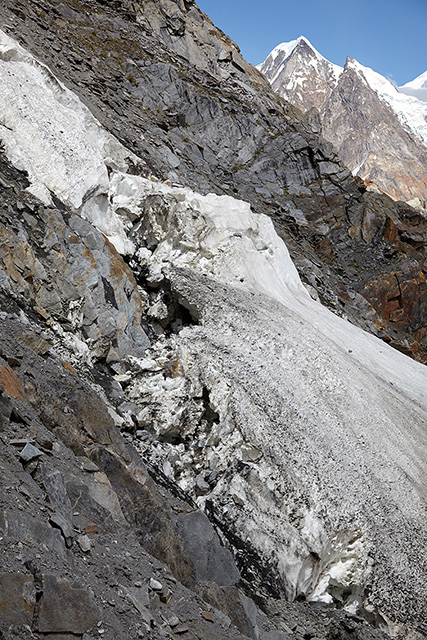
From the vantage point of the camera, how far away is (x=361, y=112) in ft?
486

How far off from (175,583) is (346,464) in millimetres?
6512

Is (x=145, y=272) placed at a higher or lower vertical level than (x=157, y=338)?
higher

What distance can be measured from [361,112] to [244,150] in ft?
428

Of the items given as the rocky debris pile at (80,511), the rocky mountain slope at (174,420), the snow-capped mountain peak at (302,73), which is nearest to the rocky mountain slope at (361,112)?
the snow-capped mountain peak at (302,73)

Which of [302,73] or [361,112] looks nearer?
[361,112]

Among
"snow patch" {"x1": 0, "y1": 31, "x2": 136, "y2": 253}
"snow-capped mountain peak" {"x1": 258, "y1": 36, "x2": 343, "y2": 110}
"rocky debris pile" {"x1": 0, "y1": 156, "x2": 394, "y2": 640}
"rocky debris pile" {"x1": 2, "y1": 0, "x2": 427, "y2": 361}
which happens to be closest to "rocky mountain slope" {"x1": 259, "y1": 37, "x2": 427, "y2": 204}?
"snow-capped mountain peak" {"x1": 258, "y1": 36, "x2": 343, "y2": 110}

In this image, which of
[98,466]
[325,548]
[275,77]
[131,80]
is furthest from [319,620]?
[275,77]

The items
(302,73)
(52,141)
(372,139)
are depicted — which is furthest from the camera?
(302,73)

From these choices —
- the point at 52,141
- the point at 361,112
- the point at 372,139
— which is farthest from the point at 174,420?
the point at 361,112

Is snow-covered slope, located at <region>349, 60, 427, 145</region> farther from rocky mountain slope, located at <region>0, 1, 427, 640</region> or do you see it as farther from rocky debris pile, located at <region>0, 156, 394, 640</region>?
rocky debris pile, located at <region>0, 156, 394, 640</region>

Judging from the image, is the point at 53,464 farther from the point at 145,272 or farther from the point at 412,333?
the point at 412,333

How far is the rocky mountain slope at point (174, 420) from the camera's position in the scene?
610 cm

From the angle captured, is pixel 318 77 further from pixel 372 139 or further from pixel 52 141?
pixel 52 141

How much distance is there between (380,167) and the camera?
425 ft
